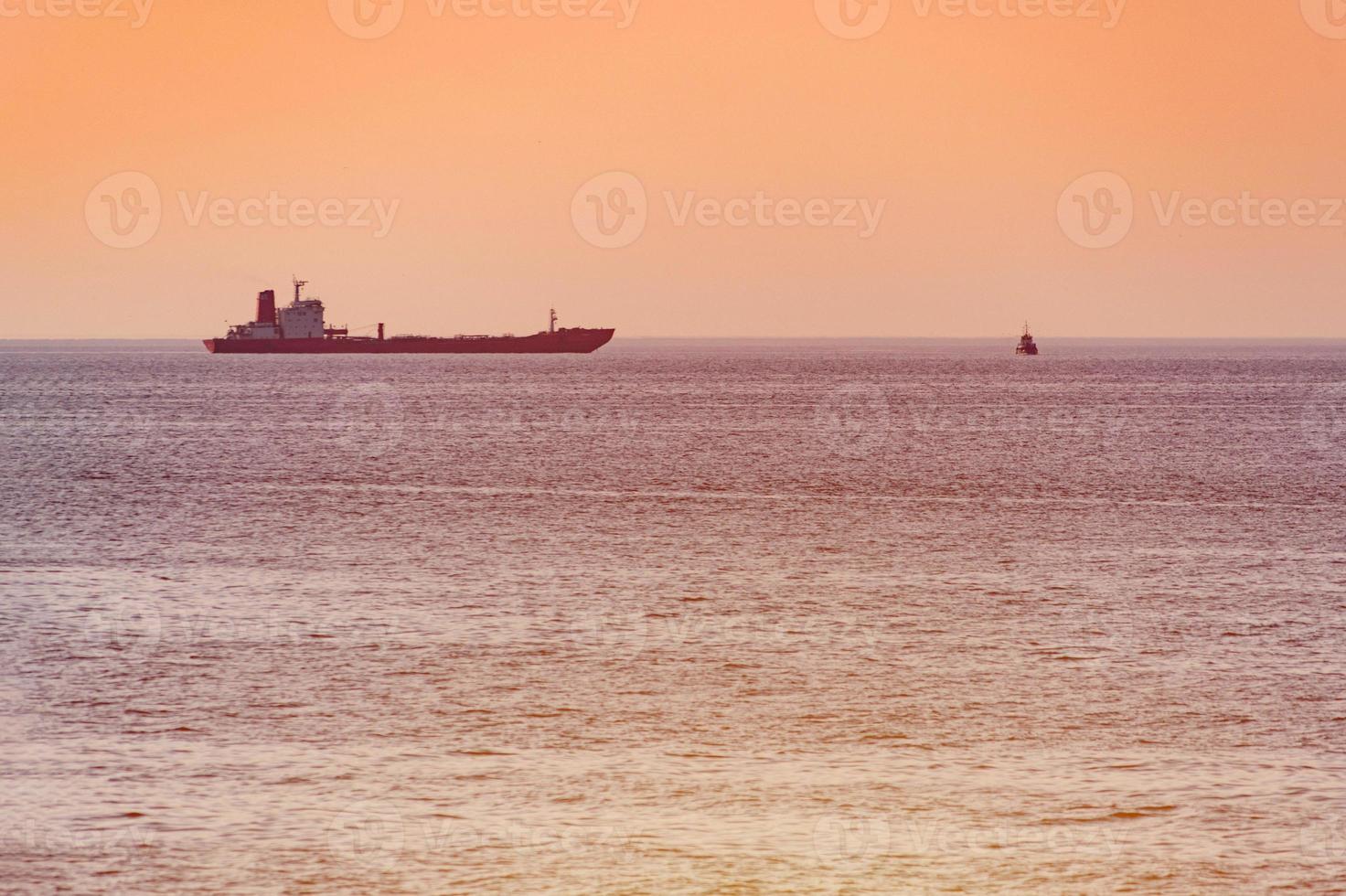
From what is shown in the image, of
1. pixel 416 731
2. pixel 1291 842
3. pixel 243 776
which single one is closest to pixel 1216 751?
pixel 1291 842

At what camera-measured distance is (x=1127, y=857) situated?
14477 mm

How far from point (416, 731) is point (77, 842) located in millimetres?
5072

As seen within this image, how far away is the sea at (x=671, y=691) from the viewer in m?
14.5

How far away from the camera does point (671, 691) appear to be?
2153cm

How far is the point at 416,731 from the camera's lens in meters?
19.1

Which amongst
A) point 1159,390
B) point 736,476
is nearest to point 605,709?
point 736,476

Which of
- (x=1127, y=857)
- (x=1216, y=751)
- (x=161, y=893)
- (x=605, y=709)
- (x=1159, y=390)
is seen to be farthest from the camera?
(x=1159, y=390)

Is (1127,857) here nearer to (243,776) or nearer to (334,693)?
(243,776)

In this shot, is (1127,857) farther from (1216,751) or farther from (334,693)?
(334,693)

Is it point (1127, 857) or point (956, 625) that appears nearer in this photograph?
point (1127, 857)

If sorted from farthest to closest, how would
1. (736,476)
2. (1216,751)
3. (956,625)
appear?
(736,476) < (956,625) < (1216,751)

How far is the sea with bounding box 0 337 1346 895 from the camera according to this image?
14.5m

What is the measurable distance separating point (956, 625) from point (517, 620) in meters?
7.74

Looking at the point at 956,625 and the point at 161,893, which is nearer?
the point at 161,893
